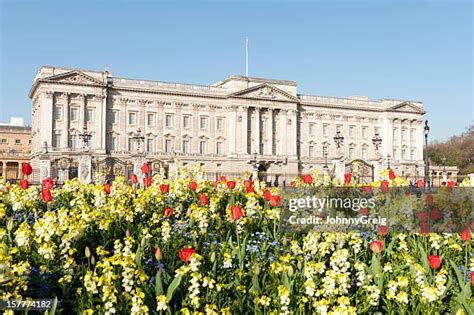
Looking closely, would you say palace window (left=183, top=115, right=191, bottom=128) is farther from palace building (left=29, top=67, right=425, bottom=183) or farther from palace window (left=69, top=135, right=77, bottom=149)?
palace window (left=69, top=135, right=77, bottom=149)

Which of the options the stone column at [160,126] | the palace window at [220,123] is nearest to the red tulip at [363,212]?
the stone column at [160,126]

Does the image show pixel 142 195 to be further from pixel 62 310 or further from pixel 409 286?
pixel 409 286

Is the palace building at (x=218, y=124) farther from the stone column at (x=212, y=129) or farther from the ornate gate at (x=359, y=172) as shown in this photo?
the ornate gate at (x=359, y=172)

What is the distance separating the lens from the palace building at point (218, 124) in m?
56.2

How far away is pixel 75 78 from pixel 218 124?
19.4m

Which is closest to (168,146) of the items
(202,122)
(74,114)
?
(202,122)

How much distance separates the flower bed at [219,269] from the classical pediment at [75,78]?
50.4 m

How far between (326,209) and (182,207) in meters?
3.07

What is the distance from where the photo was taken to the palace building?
2212 inches

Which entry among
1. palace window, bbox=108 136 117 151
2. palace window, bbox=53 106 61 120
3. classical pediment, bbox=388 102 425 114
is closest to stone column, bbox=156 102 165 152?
palace window, bbox=108 136 117 151

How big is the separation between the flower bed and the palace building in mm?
44337

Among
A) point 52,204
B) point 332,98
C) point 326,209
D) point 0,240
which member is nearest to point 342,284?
point 326,209

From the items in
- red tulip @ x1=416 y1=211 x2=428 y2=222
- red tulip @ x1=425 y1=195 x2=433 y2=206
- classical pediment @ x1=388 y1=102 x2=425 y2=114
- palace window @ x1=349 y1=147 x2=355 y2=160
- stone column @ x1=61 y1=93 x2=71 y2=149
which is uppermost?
classical pediment @ x1=388 y1=102 x2=425 y2=114

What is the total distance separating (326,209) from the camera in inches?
291
